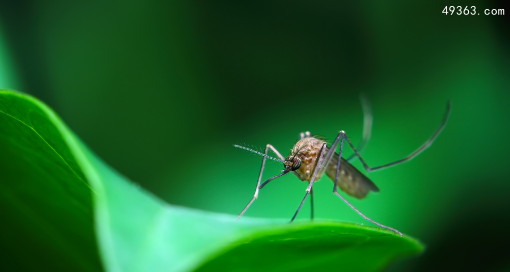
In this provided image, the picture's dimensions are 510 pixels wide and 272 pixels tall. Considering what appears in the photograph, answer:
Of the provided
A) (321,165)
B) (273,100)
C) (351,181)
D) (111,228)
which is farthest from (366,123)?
(111,228)

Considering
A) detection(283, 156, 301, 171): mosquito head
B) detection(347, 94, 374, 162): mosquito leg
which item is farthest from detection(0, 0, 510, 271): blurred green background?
detection(283, 156, 301, 171): mosquito head

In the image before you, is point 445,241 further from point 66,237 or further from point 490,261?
point 66,237

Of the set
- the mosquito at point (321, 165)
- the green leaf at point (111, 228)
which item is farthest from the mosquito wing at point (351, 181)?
the green leaf at point (111, 228)

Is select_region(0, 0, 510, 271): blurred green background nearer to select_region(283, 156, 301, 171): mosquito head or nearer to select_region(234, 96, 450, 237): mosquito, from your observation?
select_region(234, 96, 450, 237): mosquito

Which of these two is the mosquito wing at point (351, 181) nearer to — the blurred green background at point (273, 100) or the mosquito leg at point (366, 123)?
the blurred green background at point (273, 100)

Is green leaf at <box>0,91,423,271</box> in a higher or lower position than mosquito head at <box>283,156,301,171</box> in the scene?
lower

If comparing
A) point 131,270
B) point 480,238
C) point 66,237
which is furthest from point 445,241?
point 131,270
